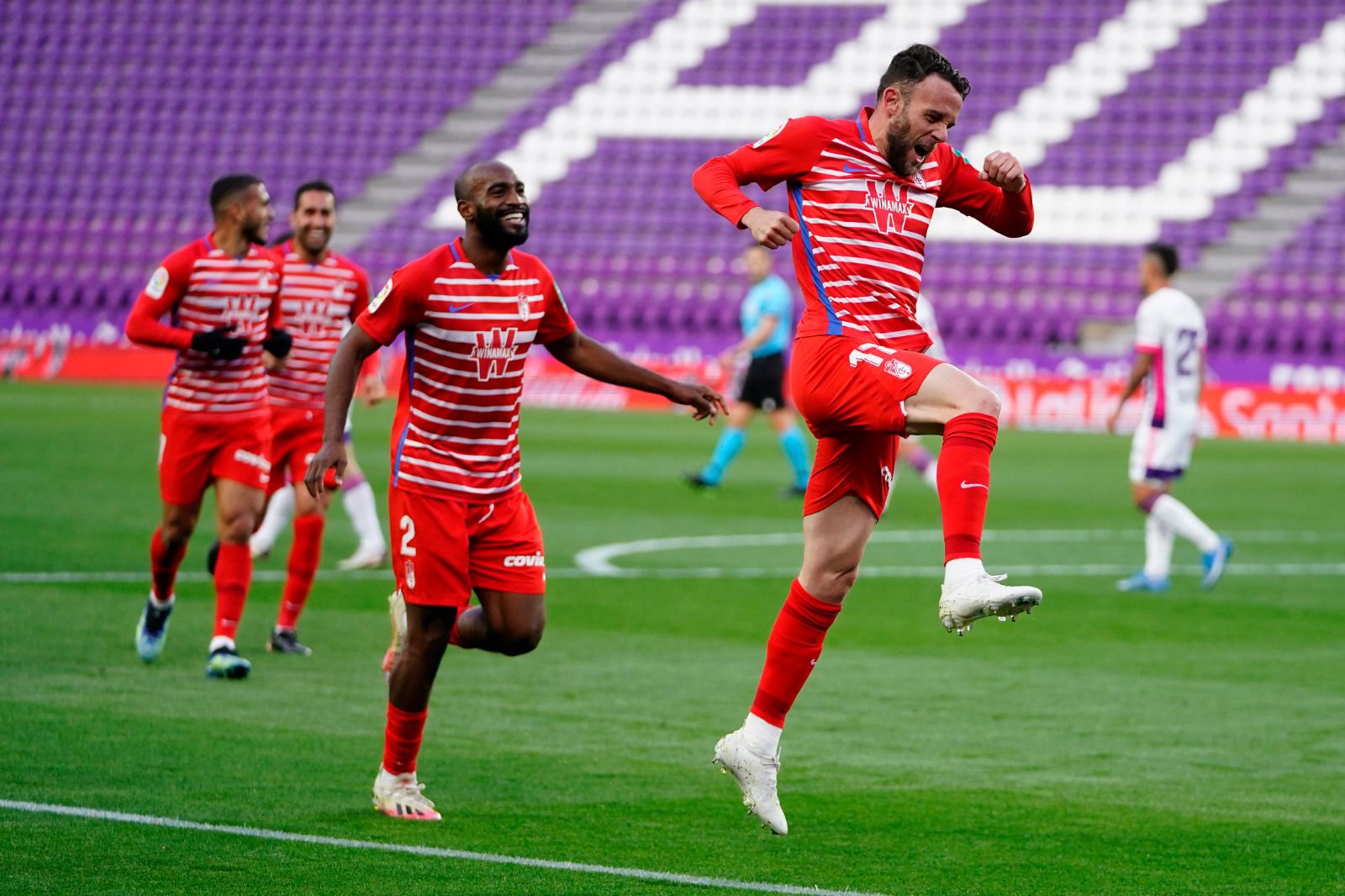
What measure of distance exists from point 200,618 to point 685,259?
2403cm

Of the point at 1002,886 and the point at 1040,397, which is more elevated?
the point at 1002,886

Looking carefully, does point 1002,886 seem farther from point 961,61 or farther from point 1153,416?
point 961,61

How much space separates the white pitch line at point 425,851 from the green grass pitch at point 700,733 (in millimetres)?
52

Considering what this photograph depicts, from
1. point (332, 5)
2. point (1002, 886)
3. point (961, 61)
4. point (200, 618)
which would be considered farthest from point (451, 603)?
point (332, 5)

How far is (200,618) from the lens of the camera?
1018 centimetres

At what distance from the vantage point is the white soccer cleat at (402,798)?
591 cm

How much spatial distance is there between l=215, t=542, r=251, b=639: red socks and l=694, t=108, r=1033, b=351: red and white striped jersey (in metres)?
3.89

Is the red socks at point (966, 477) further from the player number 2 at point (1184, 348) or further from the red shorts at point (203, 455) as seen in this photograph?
the player number 2 at point (1184, 348)

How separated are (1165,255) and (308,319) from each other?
580cm

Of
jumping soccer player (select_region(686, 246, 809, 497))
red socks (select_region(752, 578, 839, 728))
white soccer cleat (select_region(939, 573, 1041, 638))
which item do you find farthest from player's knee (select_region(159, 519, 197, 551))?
jumping soccer player (select_region(686, 246, 809, 497))

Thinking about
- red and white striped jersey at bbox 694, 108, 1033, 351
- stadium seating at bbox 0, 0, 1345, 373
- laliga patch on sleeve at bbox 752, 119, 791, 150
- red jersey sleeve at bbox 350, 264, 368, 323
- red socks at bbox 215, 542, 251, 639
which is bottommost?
stadium seating at bbox 0, 0, 1345, 373

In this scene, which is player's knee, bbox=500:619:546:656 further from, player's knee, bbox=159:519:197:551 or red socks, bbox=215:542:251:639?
player's knee, bbox=159:519:197:551

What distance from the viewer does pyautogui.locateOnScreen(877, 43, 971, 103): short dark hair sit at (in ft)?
18.4

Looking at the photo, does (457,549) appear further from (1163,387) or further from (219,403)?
(1163,387)
